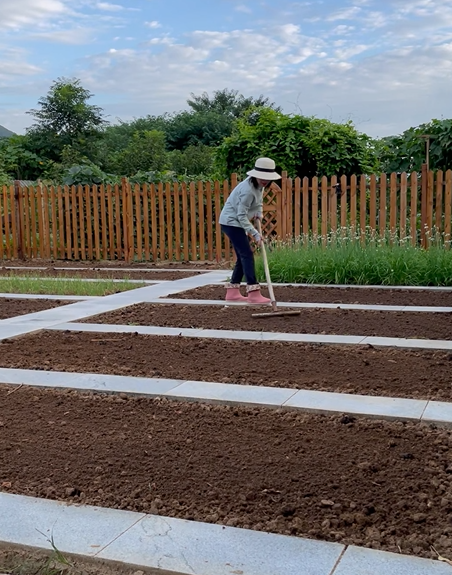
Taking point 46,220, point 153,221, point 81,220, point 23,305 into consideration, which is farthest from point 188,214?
point 23,305

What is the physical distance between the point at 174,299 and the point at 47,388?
406 cm

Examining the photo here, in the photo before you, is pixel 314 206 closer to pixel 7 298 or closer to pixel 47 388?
pixel 7 298

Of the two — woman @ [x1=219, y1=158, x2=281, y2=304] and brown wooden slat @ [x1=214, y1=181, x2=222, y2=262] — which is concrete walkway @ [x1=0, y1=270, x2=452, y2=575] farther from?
brown wooden slat @ [x1=214, y1=181, x2=222, y2=262]

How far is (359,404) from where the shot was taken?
13.2 ft

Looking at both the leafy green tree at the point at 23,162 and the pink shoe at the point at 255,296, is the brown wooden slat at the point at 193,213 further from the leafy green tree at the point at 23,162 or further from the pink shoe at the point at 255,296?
the leafy green tree at the point at 23,162

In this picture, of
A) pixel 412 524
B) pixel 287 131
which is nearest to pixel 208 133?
pixel 287 131

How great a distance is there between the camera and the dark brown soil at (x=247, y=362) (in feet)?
14.9

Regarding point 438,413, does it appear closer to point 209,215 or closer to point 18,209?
point 209,215

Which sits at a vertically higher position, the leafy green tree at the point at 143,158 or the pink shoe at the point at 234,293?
the leafy green tree at the point at 143,158

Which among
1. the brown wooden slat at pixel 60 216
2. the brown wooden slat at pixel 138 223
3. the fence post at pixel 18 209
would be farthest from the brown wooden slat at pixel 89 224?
the fence post at pixel 18 209

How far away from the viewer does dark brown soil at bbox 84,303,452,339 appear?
6.34 meters

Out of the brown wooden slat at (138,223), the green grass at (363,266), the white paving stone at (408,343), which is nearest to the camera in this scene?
the white paving stone at (408,343)

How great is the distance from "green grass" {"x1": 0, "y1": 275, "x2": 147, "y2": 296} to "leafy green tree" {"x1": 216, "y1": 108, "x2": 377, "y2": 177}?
19.5 feet

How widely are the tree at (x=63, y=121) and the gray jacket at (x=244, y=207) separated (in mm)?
28596
